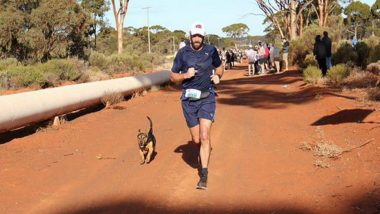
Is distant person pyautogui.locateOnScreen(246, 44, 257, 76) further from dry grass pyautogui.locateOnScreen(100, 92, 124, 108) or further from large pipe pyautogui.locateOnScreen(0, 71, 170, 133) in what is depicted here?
dry grass pyautogui.locateOnScreen(100, 92, 124, 108)

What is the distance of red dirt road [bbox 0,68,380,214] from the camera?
620 centimetres

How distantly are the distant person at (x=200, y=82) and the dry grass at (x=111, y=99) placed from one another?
27.7ft

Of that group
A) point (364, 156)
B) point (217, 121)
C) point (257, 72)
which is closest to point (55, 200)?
point (364, 156)

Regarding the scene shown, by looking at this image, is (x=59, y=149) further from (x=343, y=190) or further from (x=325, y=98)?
(x=325, y=98)

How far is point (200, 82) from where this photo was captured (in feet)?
22.7

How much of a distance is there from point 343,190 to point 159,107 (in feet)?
32.1

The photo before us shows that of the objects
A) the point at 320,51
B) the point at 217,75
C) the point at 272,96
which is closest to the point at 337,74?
the point at 320,51

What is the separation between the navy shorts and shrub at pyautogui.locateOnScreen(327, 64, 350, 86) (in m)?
12.5

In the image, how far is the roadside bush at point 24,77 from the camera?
23.0 m

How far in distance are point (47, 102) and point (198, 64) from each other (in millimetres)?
5658

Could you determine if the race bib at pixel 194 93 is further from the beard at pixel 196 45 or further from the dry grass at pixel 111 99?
the dry grass at pixel 111 99

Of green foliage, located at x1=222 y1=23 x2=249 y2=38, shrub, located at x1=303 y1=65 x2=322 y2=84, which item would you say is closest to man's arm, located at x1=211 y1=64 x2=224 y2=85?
shrub, located at x1=303 y1=65 x2=322 y2=84

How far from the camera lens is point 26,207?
20.8 ft

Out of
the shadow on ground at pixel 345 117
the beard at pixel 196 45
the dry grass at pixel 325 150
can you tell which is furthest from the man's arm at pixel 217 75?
the shadow on ground at pixel 345 117
